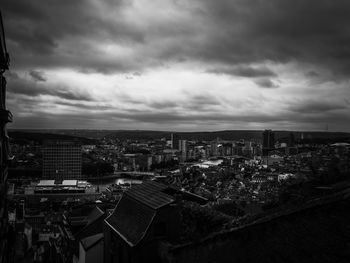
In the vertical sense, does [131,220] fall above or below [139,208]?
below

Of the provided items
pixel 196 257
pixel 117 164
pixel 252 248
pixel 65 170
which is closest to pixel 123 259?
pixel 196 257

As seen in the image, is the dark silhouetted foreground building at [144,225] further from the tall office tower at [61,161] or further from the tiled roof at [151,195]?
the tall office tower at [61,161]

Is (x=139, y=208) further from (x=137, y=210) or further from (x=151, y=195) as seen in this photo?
(x=151, y=195)

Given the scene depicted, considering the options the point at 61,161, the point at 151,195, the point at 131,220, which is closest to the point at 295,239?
the point at 151,195

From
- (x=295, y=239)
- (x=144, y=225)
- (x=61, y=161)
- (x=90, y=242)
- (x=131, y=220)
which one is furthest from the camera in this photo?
(x=61, y=161)

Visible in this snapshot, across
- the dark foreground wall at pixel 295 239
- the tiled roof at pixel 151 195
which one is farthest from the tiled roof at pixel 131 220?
the dark foreground wall at pixel 295 239

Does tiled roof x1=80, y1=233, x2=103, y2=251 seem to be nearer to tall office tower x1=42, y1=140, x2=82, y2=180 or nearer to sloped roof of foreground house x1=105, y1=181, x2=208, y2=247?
sloped roof of foreground house x1=105, y1=181, x2=208, y2=247

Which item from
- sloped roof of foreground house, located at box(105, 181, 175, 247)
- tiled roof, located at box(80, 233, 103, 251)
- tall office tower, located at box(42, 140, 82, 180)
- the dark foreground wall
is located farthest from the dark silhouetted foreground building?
tall office tower, located at box(42, 140, 82, 180)

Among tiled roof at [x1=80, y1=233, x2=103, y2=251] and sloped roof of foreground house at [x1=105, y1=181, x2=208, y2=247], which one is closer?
sloped roof of foreground house at [x1=105, y1=181, x2=208, y2=247]
